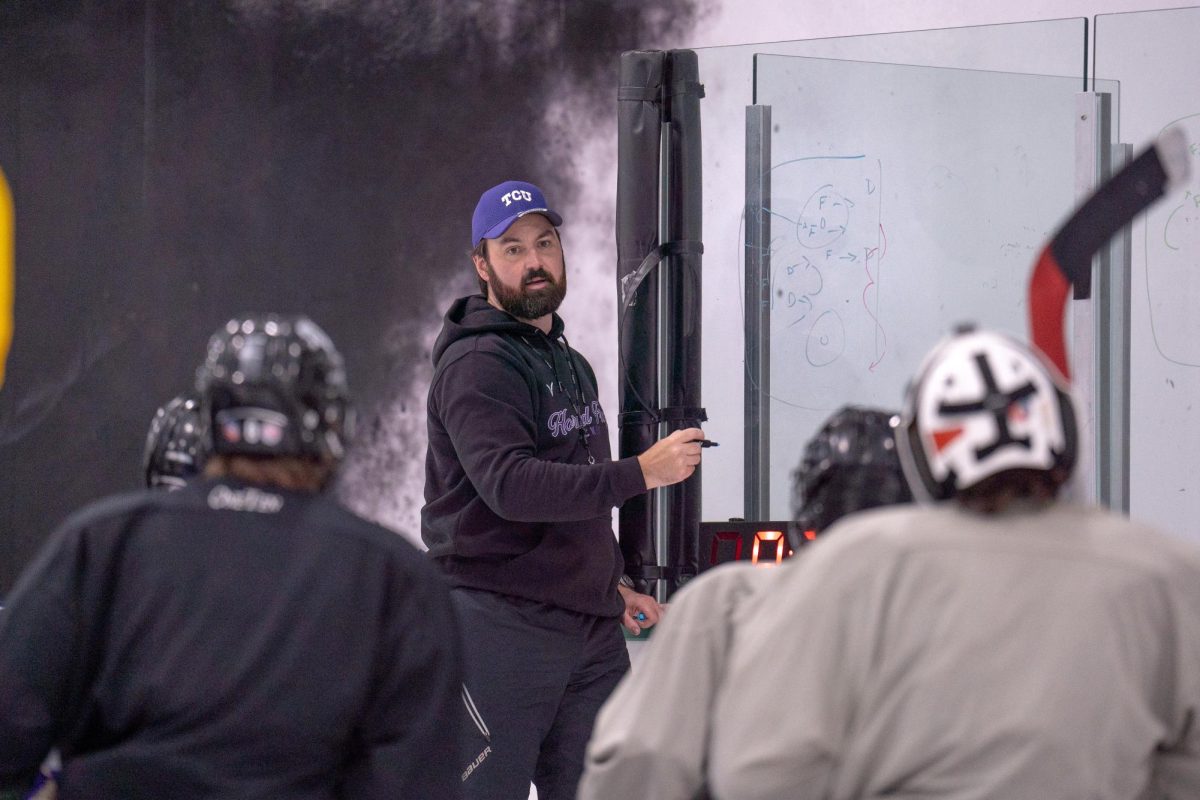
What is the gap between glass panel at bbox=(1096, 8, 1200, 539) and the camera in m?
2.96

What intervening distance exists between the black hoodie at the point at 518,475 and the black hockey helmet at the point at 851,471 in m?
0.97

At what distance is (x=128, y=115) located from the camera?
5.10 metres

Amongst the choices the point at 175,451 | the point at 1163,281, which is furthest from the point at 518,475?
the point at 1163,281

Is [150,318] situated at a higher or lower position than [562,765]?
higher

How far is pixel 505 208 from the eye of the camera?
10.2 ft

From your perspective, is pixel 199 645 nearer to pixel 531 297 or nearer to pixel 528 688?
pixel 528 688

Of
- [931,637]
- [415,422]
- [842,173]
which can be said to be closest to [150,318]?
[415,422]

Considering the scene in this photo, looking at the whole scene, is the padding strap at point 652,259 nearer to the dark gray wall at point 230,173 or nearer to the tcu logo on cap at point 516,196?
the tcu logo on cap at point 516,196

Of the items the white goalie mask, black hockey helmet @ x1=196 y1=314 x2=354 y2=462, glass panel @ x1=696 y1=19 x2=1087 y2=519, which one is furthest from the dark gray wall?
the white goalie mask

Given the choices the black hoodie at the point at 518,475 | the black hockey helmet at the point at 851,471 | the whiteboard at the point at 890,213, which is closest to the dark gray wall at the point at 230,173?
the whiteboard at the point at 890,213

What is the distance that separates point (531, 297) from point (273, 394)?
1.50 m

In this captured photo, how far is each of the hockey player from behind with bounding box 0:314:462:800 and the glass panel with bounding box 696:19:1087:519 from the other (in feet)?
5.46

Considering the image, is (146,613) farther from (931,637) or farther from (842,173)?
(842,173)

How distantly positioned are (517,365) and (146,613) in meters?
1.44
